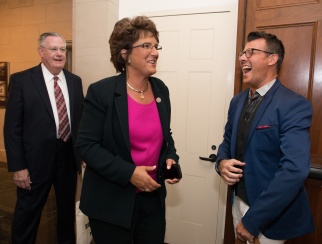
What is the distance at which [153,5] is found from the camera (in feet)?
8.51

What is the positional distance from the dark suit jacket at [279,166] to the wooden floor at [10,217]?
6.93 feet

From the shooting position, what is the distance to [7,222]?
2.88m

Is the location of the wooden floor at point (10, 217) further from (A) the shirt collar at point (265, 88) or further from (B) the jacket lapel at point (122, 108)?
(A) the shirt collar at point (265, 88)

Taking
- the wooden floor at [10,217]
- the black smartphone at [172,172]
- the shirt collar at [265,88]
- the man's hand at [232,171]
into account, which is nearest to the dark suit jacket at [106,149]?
the black smartphone at [172,172]

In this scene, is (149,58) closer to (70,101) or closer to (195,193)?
(70,101)

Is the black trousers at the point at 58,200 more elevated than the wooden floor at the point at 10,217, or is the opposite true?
the black trousers at the point at 58,200

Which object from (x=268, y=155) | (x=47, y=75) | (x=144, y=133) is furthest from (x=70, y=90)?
(x=268, y=155)

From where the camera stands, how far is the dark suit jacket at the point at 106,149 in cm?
128

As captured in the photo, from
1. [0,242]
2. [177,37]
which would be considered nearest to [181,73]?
[177,37]

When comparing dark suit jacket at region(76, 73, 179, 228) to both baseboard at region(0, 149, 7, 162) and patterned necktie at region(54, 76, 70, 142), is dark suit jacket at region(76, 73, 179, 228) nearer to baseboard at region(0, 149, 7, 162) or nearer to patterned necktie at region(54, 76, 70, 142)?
patterned necktie at region(54, 76, 70, 142)

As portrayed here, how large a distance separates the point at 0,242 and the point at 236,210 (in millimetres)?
2212

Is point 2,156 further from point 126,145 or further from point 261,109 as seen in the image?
point 261,109

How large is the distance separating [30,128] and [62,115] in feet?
0.87

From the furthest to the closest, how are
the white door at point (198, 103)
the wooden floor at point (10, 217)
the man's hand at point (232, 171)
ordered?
1. the wooden floor at point (10, 217)
2. the white door at point (198, 103)
3. the man's hand at point (232, 171)
